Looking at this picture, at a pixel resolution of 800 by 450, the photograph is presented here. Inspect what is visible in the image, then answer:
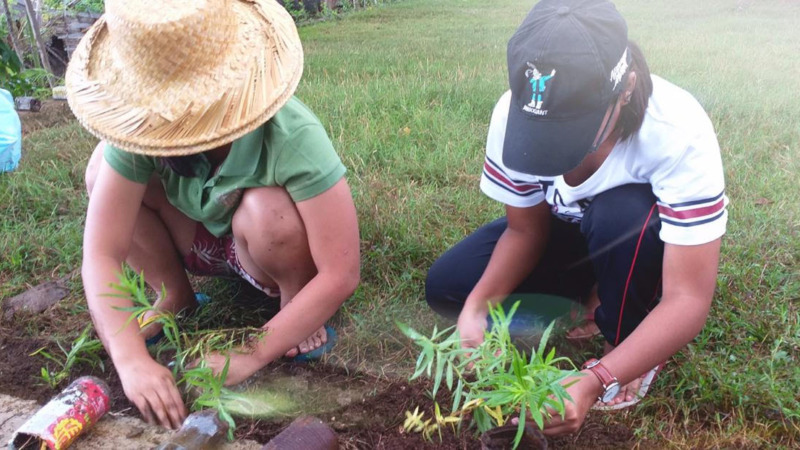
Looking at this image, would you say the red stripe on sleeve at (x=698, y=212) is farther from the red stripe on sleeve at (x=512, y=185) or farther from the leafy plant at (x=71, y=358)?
the leafy plant at (x=71, y=358)

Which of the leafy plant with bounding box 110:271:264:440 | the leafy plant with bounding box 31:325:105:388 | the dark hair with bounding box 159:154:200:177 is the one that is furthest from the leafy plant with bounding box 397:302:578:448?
the leafy plant with bounding box 31:325:105:388

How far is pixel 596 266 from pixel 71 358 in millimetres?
1747

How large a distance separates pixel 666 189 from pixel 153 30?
1413 mm

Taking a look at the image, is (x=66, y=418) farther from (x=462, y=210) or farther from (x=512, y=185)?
(x=462, y=210)

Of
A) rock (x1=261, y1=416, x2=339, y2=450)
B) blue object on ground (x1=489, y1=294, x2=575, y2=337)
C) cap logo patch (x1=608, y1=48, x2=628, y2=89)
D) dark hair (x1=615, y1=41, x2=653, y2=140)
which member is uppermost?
cap logo patch (x1=608, y1=48, x2=628, y2=89)

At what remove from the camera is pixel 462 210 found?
3.32m

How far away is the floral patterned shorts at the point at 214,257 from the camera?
253cm

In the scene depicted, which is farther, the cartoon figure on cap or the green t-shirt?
the green t-shirt

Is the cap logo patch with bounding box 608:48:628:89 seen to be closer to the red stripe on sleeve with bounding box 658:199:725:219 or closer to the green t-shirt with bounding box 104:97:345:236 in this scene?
the red stripe on sleeve with bounding box 658:199:725:219

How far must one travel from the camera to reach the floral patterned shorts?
99.7 inches

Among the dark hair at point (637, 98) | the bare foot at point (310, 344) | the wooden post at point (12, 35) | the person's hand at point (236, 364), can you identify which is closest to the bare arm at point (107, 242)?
the person's hand at point (236, 364)

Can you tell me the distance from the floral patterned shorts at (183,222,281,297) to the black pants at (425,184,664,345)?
2.18ft

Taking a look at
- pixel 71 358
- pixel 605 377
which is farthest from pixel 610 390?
pixel 71 358

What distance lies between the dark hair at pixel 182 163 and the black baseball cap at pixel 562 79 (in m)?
1.00
